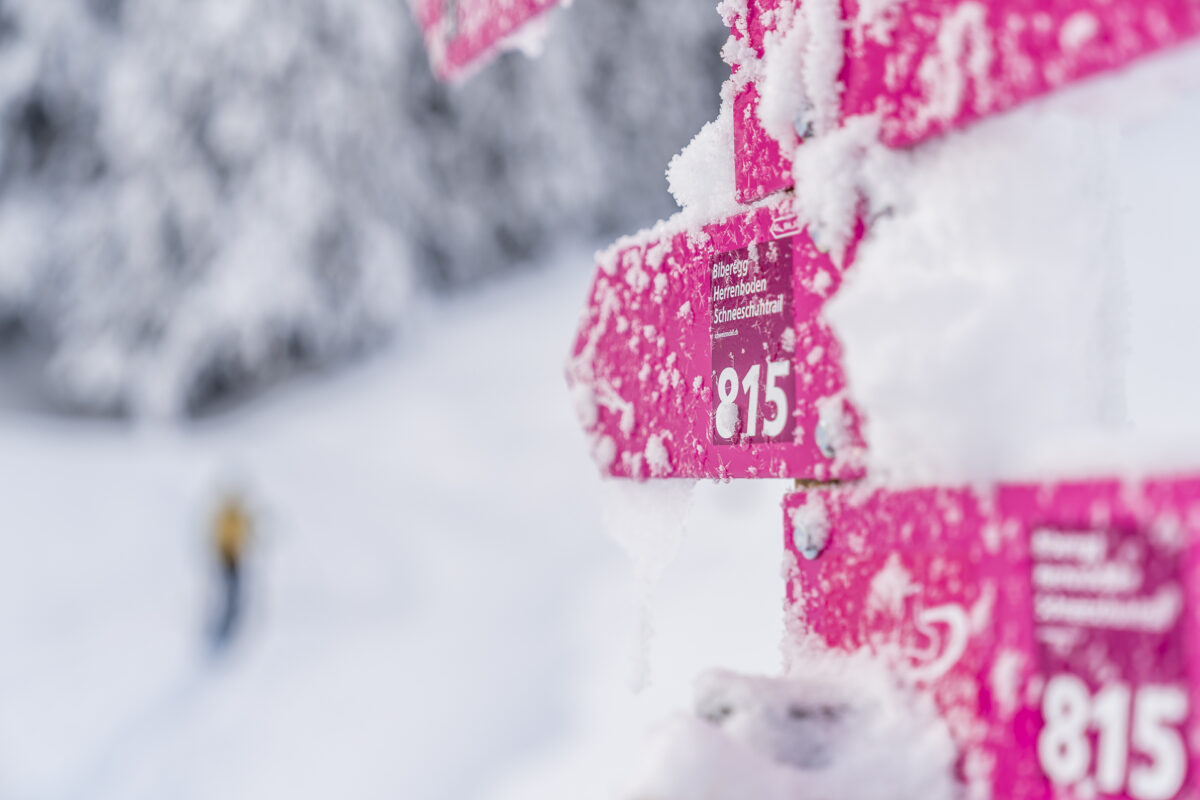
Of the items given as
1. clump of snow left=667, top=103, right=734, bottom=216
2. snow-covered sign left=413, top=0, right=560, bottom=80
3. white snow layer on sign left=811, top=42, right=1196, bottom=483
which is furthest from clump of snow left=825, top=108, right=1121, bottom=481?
snow-covered sign left=413, top=0, right=560, bottom=80

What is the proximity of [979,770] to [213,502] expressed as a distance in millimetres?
6555

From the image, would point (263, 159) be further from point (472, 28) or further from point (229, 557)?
point (472, 28)

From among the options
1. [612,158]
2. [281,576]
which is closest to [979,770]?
[281,576]

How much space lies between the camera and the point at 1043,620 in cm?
56

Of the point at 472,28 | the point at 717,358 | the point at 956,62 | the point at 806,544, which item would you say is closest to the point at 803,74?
the point at 956,62

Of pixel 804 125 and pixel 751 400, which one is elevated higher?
pixel 804 125

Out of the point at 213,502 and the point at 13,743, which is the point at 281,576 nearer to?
the point at 213,502

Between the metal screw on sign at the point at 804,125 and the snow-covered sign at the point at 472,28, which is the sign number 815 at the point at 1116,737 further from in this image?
the snow-covered sign at the point at 472,28

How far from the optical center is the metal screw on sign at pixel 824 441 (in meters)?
0.71

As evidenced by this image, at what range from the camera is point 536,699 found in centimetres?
455

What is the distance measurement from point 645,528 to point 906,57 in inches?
23.2

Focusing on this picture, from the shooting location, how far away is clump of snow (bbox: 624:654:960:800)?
61 centimetres

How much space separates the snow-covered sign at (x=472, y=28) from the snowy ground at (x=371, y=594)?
2.58 ft

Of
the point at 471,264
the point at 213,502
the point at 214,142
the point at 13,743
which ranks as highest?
the point at 214,142
